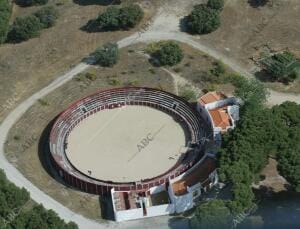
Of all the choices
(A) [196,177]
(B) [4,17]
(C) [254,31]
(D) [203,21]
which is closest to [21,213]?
(A) [196,177]

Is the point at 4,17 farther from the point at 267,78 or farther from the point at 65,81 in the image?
the point at 267,78

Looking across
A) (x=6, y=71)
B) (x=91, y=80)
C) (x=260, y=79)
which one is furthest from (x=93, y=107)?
(x=260, y=79)

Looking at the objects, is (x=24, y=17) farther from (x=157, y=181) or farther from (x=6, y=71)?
(x=157, y=181)

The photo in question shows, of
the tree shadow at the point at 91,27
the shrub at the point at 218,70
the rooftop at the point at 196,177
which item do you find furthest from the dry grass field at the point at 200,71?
the rooftop at the point at 196,177

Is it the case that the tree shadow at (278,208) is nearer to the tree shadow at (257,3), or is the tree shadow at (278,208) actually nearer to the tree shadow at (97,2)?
the tree shadow at (257,3)

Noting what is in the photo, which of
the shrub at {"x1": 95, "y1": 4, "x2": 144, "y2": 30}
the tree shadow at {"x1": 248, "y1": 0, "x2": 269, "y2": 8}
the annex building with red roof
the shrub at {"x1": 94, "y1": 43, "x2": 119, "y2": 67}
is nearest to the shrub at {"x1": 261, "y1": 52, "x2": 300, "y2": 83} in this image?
the annex building with red roof
